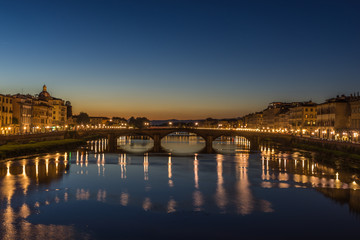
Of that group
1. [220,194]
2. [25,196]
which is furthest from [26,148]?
[220,194]

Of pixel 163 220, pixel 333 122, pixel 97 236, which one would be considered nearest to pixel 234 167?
pixel 163 220

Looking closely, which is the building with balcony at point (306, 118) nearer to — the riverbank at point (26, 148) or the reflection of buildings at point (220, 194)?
the riverbank at point (26, 148)

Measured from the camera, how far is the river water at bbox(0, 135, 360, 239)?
2522 centimetres

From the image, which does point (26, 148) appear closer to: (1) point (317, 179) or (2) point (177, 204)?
(2) point (177, 204)

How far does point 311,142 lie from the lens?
89188mm

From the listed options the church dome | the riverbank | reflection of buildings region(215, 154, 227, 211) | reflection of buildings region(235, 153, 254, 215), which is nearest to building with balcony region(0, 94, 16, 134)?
the riverbank

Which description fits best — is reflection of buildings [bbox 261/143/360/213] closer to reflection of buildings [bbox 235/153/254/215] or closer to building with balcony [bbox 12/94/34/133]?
reflection of buildings [bbox 235/153/254/215]

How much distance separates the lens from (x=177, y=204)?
106 ft

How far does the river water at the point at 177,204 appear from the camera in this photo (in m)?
25.2

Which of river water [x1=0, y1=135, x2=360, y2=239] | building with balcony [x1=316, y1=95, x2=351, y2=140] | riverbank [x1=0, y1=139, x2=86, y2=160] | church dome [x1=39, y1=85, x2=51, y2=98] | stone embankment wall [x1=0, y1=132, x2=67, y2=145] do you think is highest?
church dome [x1=39, y1=85, x2=51, y2=98]

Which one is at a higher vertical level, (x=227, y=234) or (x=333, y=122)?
(x=333, y=122)

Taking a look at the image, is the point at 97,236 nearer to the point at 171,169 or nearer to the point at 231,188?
the point at 231,188

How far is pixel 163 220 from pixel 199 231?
3.36m

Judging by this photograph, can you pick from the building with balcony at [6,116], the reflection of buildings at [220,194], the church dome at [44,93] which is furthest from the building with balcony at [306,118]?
the church dome at [44,93]
